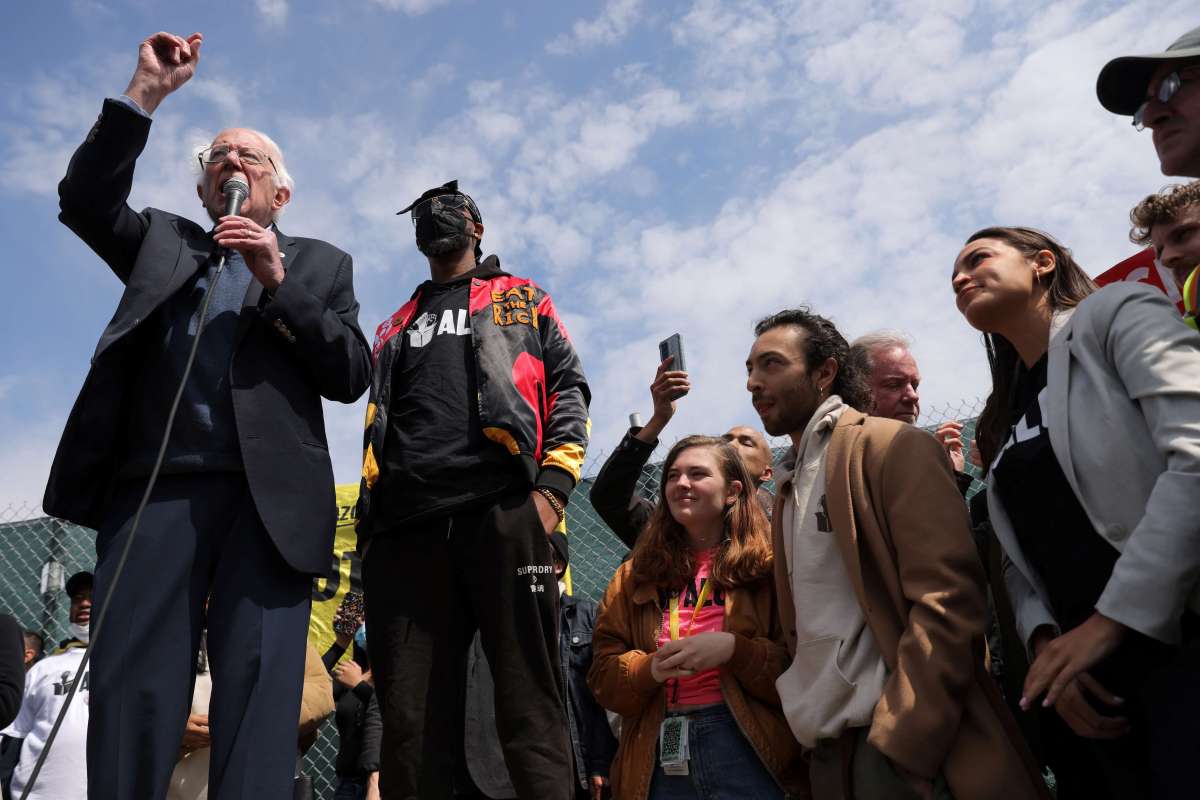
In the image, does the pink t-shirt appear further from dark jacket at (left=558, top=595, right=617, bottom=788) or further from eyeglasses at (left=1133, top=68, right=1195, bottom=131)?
eyeglasses at (left=1133, top=68, right=1195, bottom=131)

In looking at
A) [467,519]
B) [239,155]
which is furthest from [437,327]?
[239,155]

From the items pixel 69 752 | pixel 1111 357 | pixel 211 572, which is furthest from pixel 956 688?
pixel 69 752

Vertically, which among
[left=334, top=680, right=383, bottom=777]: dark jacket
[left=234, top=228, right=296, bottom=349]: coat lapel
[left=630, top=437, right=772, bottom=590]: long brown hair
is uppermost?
[left=234, top=228, right=296, bottom=349]: coat lapel

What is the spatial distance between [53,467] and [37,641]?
173 inches

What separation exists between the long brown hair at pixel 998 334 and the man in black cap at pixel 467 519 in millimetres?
1188

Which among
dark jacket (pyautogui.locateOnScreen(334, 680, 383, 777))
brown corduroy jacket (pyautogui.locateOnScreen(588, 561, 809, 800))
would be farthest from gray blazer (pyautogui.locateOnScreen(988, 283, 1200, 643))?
dark jacket (pyautogui.locateOnScreen(334, 680, 383, 777))

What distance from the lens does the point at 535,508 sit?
2.95 meters

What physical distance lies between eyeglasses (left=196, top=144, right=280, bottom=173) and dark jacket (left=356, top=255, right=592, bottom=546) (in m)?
0.75

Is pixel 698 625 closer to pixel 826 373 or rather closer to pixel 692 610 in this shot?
pixel 692 610

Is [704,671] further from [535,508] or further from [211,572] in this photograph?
[211,572]

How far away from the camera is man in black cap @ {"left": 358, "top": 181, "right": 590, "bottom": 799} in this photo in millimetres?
2766

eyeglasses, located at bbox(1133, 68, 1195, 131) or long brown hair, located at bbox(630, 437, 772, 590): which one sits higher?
eyeglasses, located at bbox(1133, 68, 1195, 131)

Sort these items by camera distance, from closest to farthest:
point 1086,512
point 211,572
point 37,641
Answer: point 1086,512, point 211,572, point 37,641

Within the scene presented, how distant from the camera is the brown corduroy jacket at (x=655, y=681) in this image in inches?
113
